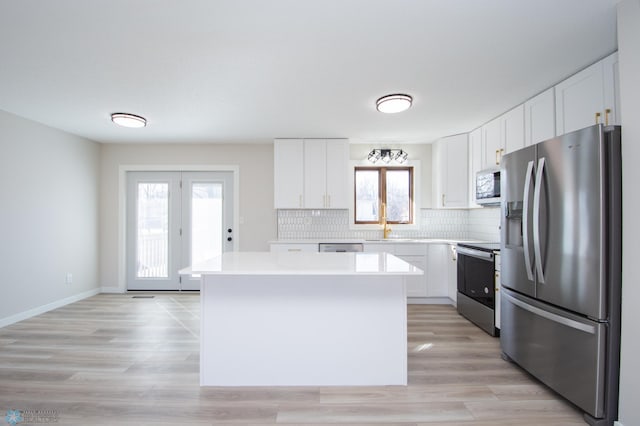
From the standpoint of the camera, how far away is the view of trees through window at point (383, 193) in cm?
498

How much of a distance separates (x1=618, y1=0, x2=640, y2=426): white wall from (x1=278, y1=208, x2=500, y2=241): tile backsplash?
3.22 metres

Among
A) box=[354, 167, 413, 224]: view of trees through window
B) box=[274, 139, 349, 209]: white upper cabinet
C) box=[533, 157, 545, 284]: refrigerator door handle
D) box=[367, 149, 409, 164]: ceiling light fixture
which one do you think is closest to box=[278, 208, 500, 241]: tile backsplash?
box=[354, 167, 413, 224]: view of trees through window

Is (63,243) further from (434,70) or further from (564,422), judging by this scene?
(564,422)

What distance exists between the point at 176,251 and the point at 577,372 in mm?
4924

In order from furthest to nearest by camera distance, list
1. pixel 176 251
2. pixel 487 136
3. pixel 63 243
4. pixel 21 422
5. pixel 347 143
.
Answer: pixel 176 251
pixel 347 143
pixel 63 243
pixel 487 136
pixel 21 422

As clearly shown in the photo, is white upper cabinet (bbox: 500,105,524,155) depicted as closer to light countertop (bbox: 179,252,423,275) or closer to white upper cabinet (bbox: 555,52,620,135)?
white upper cabinet (bbox: 555,52,620,135)

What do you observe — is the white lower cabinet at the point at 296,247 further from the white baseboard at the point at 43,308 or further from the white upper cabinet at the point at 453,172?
the white baseboard at the point at 43,308

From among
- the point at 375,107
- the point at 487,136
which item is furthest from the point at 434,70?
the point at 487,136

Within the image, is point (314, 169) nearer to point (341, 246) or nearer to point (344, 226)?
point (344, 226)

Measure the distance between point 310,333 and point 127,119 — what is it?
311 centimetres

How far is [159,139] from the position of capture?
4.66m

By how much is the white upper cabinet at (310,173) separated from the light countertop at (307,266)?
206 centimetres

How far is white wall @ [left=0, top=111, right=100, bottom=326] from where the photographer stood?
3.52 m

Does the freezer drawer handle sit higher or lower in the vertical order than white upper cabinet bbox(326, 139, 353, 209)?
lower
